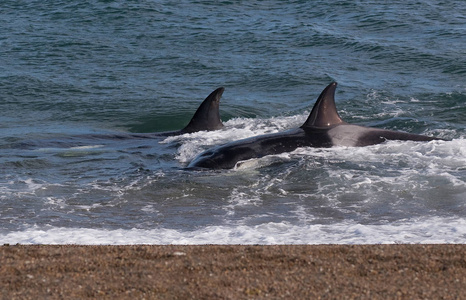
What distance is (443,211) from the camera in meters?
9.10

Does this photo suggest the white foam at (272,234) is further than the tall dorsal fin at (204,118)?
No

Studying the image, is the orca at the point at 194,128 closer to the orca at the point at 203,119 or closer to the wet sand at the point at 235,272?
the orca at the point at 203,119

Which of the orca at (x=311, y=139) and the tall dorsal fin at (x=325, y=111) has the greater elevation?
the tall dorsal fin at (x=325, y=111)

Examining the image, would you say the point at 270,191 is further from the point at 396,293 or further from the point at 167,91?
the point at 167,91

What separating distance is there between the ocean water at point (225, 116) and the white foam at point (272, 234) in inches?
1.4

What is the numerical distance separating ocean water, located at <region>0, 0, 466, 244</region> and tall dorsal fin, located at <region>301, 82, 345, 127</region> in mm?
590

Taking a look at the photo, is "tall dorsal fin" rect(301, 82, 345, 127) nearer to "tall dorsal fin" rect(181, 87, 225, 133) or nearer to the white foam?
"tall dorsal fin" rect(181, 87, 225, 133)

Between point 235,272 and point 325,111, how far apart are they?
23.7ft

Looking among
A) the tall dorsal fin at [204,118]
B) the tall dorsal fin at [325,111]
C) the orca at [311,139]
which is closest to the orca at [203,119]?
the tall dorsal fin at [204,118]

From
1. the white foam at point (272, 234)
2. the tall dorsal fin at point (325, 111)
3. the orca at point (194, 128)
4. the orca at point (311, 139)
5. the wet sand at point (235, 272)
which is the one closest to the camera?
the wet sand at point (235, 272)

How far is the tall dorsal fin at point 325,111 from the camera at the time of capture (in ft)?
40.3

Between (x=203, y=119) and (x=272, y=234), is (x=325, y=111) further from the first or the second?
(x=272, y=234)

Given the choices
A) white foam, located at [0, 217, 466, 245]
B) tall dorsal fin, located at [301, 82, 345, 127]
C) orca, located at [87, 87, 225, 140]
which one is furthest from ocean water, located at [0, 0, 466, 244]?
tall dorsal fin, located at [301, 82, 345, 127]

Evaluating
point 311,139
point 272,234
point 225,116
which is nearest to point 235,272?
point 272,234
